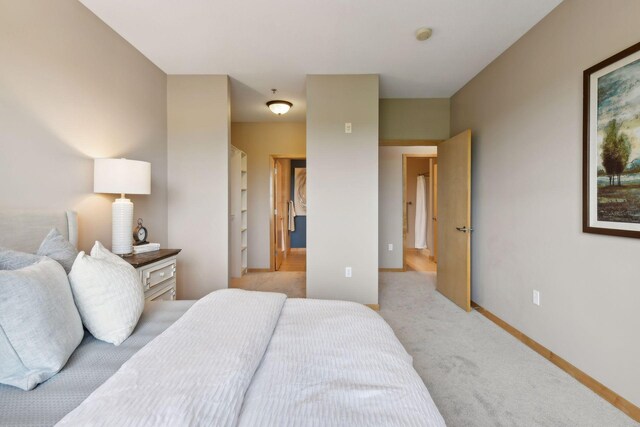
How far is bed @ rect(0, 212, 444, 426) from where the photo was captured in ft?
2.33

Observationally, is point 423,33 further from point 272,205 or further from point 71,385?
point 272,205

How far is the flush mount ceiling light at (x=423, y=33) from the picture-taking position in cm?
239

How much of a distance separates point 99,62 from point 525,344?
163 inches

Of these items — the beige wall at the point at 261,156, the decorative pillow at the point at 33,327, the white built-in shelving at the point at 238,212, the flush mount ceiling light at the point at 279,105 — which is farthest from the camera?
the beige wall at the point at 261,156

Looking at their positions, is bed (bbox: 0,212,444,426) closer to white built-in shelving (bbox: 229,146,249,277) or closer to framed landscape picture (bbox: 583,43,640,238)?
framed landscape picture (bbox: 583,43,640,238)

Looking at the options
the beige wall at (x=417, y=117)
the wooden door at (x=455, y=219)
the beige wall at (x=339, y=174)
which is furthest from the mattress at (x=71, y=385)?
the beige wall at (x=417, y=117)

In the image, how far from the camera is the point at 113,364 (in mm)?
1030

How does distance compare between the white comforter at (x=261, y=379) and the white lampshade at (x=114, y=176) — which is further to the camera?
the white lampshade at (x=114, y=176)

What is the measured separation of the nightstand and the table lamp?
0.16 meters

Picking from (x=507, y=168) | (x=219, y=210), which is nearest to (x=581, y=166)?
(x=507, y=168)

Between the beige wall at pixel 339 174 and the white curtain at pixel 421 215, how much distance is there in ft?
13.1

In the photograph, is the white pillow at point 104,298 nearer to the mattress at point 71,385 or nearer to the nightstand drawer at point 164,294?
the mattress at point 71,385

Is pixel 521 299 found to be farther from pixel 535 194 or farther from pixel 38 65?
pixel 38 65

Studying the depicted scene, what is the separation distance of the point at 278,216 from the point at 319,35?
3719mm
